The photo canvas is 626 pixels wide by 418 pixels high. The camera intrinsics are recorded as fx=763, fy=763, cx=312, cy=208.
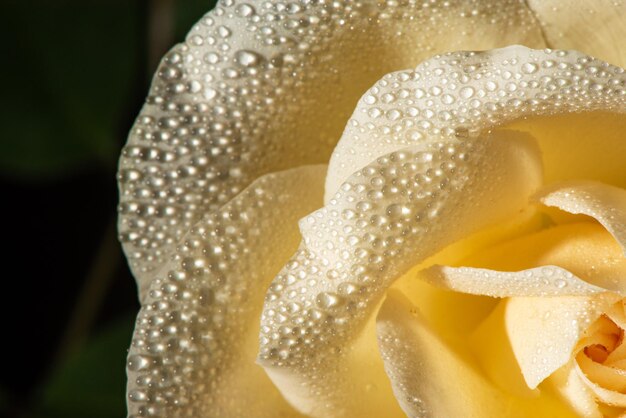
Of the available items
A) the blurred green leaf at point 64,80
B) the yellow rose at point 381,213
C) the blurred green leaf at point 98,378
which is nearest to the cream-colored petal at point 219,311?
the yellow rose at point 381,213

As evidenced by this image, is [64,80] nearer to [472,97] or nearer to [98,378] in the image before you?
[98,378]

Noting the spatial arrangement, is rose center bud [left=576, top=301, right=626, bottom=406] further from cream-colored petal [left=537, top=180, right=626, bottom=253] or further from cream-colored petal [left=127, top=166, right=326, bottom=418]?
cream-colored petal [left=127, top=166, right=326, bottom=418]

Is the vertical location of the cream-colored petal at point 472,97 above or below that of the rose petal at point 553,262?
above

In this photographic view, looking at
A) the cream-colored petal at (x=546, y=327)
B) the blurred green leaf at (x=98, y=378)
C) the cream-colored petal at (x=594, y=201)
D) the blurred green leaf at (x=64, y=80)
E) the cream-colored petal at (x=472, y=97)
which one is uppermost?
the cream-colored petal at (x=472, y=97)

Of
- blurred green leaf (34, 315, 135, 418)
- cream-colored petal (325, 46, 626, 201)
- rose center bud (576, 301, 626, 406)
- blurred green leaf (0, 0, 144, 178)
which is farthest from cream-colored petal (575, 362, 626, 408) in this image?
blurred green leaf (0, 0, 144, 178)

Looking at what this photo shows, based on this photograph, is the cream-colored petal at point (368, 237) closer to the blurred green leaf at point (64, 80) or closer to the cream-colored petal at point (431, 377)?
the cream-colored petal at point (431, 377)

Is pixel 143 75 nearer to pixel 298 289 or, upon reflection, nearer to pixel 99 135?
pixel 99 135

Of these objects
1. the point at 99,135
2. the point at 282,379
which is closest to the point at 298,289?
the point at 282,379

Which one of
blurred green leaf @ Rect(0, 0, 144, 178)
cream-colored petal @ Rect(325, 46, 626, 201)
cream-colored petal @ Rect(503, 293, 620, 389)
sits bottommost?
blurred green leaf @ Rect(0, 0, 144, 178)
